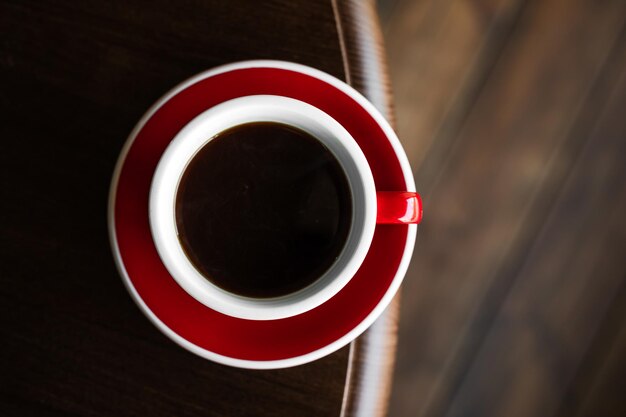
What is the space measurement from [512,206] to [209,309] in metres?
0.70

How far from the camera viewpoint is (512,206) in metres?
1.09

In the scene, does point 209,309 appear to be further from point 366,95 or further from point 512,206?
point 512,206

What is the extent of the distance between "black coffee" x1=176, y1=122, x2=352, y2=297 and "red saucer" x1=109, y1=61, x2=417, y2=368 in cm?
3

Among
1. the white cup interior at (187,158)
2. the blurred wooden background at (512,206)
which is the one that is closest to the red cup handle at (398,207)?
the white cup interior at (187,158)

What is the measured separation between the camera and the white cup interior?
0.51 meters

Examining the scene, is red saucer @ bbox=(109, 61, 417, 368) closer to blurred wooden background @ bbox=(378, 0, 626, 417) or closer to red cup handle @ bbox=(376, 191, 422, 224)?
red cup handle @ bbox=(376, 191, 422, 224)

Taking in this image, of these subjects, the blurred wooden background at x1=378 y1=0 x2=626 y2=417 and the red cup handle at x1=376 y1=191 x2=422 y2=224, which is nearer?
the red cup handle at x1=376 y1=191 x2=422 y2=224

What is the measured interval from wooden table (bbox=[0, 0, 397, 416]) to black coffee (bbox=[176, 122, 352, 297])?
8 cm

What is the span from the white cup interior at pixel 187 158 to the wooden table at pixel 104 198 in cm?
9

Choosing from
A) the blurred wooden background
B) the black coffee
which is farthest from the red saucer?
the blurred wooden background

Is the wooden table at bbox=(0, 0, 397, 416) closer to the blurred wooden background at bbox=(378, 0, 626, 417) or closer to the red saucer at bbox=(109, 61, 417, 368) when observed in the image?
the red saucer at bbox=(109, 61, 417, 368)

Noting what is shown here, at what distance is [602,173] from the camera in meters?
1.11

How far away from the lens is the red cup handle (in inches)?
21.1

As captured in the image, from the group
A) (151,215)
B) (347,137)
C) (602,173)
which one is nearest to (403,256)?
(347,137)
